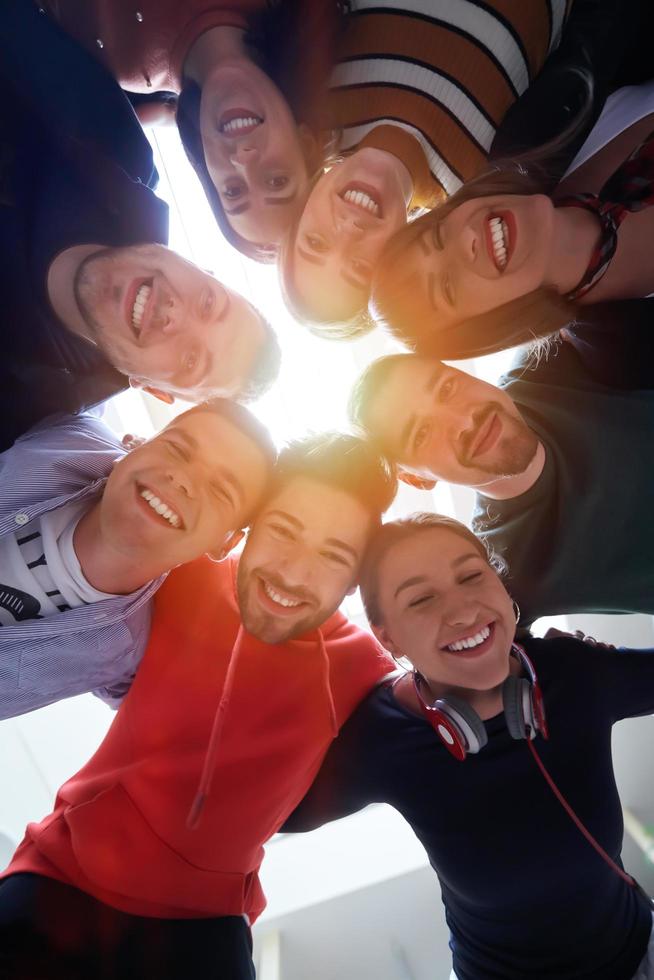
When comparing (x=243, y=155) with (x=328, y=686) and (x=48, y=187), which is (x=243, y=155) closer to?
Result: (x=48, y=187)

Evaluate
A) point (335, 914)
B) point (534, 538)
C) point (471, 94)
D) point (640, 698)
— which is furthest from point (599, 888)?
point (471, 94)

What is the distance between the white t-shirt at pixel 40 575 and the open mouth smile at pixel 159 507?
0.19 meters

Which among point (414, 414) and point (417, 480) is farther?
point (417, 480)

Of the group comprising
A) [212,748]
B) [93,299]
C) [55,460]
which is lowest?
[212,748]

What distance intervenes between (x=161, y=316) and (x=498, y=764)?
4.07 feet

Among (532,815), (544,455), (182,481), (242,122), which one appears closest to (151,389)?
(182,481)

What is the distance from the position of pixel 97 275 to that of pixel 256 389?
16.9 inches

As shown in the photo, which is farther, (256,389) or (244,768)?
(256,389)

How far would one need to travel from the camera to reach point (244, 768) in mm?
1181

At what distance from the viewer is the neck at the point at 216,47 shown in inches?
43.0

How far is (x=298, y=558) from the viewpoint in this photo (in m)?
1.12

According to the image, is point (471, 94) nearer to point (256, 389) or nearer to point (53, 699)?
point (256, 389)

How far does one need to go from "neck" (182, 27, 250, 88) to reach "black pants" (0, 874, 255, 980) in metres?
Result: 1.76

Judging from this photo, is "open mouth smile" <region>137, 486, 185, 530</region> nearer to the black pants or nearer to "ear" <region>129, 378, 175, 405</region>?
"ear" <region>129, 378, 175, 405</region>
